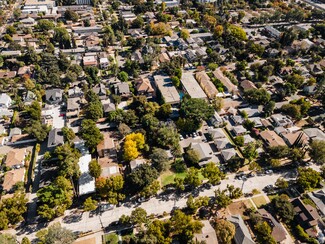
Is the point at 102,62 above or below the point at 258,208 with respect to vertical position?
above

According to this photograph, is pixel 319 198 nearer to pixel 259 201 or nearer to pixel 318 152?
pixel 318 152

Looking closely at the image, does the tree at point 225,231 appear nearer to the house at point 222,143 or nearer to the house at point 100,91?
the house at point 222,143

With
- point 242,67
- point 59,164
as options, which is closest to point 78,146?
point 59,164

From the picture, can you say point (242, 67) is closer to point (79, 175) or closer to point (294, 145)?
point (294, 145)

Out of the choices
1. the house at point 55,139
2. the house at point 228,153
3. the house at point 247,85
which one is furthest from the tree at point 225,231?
the house at point 247,85

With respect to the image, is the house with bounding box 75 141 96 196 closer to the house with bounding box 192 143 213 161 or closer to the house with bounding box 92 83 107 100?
the house with bounding box 92 83 107 100

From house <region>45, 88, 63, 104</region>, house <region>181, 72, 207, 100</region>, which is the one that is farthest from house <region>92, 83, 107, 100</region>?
house <region>181, 72, 207, 100</region>

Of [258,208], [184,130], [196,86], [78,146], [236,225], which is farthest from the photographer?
[196,86]
